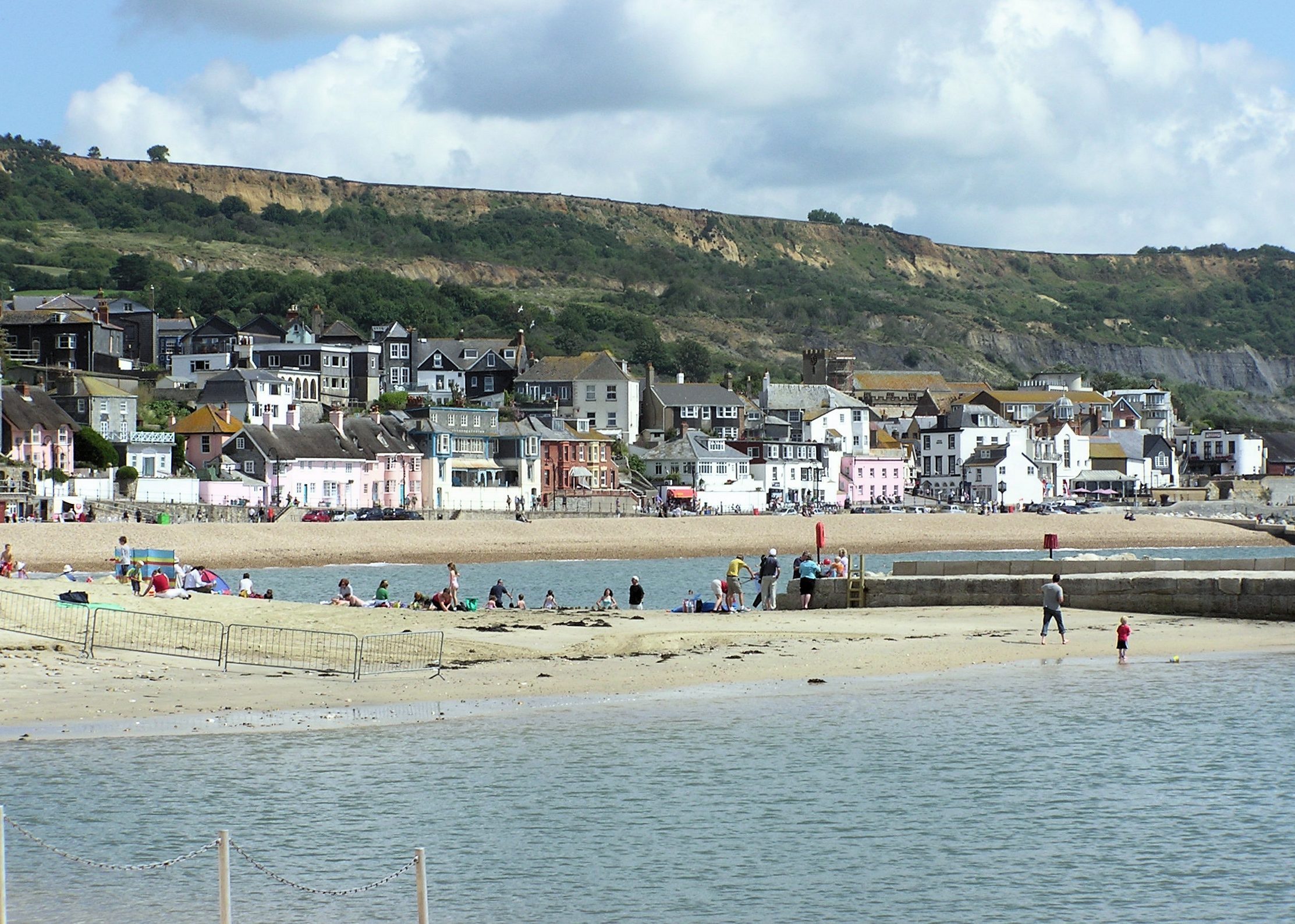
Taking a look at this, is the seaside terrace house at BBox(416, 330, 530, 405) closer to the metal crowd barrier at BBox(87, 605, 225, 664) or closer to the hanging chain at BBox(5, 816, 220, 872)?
the metal crowd barrier at BBox(87, 605, 225, 664)

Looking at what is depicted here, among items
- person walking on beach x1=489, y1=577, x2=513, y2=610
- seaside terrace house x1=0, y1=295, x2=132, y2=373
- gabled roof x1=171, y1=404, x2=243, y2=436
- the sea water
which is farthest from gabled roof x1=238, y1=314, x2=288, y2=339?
the sea water

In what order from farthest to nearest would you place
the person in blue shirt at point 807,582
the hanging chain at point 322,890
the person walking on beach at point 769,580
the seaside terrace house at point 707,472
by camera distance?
1. the seaside terrace house at point 707,472
2. the person in blue shirt at point 807,582
3. the person walking on beach at point 769,580
4. the hanging chain at point 322,890

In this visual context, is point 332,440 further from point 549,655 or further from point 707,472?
point 549,655

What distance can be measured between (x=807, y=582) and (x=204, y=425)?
180ft

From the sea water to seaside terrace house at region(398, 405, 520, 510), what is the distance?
65.6 metres

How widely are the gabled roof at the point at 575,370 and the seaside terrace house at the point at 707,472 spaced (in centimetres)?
711

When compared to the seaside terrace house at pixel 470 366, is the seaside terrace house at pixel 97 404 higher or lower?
lower

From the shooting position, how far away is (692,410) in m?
109

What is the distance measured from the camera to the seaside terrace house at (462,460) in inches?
3433

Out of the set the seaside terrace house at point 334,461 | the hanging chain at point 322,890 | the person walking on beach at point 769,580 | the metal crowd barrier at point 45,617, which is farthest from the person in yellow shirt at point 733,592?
the seaside terrace house at point 334,461

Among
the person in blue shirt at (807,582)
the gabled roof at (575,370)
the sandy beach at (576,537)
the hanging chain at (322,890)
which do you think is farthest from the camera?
the gabled roof at (575,370)

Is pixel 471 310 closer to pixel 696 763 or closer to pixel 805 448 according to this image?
pixel 805 448

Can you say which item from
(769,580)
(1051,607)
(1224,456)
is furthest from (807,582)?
(1224,456)

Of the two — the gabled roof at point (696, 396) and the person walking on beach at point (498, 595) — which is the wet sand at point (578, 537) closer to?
the gabled roof at point (696, 396)
